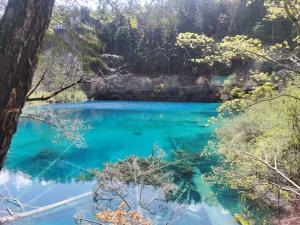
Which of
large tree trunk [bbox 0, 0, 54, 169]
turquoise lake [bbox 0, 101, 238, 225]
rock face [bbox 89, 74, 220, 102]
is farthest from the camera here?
rock face [bbox 89, 74, 220, 102]

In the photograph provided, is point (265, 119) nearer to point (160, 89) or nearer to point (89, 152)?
point (89, 152)

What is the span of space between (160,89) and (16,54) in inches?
1446

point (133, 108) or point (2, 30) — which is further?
point (133, 108)

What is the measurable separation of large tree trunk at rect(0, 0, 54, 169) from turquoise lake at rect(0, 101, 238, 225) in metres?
5.21

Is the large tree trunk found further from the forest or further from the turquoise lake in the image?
the turquoise lake

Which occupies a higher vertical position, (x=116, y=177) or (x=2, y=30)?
(x=2, y=30)

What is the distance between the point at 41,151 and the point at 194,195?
811 centimetres

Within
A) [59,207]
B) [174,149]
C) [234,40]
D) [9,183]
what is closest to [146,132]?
[174,149]

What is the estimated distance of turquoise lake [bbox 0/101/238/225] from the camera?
8.31 m

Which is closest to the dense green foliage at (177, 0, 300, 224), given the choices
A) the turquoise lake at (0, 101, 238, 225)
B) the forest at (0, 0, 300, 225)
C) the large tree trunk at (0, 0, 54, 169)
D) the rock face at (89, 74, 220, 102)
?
the forest at (0, 0, 300, 225)

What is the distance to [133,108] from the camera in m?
31.0

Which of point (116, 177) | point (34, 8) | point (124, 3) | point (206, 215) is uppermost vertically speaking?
point (124, 3)

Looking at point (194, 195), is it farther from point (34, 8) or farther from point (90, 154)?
point (34, 8)

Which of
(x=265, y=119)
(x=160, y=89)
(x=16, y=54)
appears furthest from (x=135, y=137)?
(x=160, y=89)
